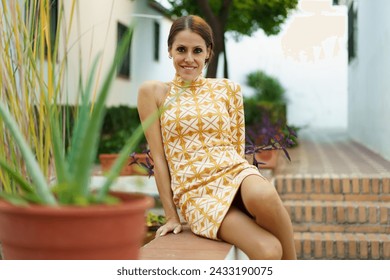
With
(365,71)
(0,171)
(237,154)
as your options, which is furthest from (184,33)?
(365,71)

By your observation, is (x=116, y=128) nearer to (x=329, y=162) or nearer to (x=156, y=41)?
(x=329, y=162)

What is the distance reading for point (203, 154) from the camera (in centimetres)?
191

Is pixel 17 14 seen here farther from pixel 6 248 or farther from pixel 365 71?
pixel 365 71

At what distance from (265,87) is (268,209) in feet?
34.7

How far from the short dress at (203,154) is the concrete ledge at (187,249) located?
44mm

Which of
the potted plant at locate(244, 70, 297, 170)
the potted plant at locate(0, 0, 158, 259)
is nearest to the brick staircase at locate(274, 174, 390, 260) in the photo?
the potted plant at locate(244, 70, 297, 170)

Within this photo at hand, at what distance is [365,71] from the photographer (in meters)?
6.88

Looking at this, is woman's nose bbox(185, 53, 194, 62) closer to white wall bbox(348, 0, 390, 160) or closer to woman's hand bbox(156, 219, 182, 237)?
woman's hand bbox(156, 219, 182, 237)

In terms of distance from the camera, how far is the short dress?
6.09 ft

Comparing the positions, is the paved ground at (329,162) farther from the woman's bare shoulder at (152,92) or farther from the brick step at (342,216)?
the woman's bare shoulder at (152,92)

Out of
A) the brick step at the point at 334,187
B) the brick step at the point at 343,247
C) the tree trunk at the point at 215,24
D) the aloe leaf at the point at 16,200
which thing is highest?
the tree trunk at the point at 215,24

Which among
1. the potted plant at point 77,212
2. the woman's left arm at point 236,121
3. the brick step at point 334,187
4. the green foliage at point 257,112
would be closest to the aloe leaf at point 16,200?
the potted plant at point 77,212

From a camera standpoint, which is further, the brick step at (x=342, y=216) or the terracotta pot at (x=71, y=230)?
the brick step at (x=342, y=216)

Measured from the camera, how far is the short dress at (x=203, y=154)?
6.09ft
